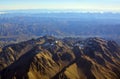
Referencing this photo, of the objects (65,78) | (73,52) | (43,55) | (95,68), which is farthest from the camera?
(73,52)

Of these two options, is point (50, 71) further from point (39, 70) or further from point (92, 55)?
point (92, 55)

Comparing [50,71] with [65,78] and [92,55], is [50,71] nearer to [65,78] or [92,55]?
[65,78]

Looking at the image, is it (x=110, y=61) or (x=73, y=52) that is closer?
(x=110, y=61)

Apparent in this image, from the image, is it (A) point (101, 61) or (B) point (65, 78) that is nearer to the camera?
(B) point (65, 78)

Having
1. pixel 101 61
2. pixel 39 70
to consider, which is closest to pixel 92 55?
pixel 101 61

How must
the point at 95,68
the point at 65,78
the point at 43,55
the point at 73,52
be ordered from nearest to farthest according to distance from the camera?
the point at 65,78
the point at 95,68
the point at 43,55
the point at 73,52

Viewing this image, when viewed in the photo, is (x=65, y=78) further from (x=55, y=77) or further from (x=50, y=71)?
(x=50, y=71)

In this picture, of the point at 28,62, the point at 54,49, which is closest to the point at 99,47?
the point at 54,49

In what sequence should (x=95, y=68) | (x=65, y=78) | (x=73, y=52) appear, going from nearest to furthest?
(x=65, y=78)
(x=95, y=68)
(x=73, y=52)
